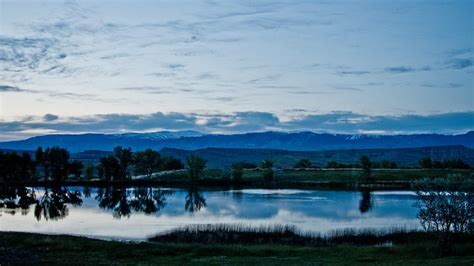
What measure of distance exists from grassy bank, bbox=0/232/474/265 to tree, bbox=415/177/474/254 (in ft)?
5.29

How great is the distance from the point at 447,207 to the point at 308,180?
139542mm

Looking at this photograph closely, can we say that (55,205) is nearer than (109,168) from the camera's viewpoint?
Yes

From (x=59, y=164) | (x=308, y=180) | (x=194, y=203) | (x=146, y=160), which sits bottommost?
(x=194, y=203)

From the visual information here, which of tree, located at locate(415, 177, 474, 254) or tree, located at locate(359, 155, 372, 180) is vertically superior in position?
tree, located at locate(359, 155, 372, 180)

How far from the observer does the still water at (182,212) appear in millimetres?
71500

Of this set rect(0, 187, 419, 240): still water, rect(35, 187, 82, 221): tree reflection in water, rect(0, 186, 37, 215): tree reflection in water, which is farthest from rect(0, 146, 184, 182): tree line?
rect(0, 187, 419, 240): still water

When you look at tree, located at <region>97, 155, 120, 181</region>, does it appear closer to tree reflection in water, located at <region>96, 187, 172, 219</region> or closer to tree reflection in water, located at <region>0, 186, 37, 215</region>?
tree reflection in water, located at <region>0, 186, 37, 215</region>

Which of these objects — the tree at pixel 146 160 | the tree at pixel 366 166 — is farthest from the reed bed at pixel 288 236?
the tree at pixel 146 160

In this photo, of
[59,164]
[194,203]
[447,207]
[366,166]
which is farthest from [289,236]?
[59,164]

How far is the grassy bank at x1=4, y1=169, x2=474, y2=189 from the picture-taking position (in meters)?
163

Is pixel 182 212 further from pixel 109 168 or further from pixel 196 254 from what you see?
pixel 109 168

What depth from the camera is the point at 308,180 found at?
183 meters

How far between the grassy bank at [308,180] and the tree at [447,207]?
112099 mm

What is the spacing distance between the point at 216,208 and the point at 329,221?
28745 mm
